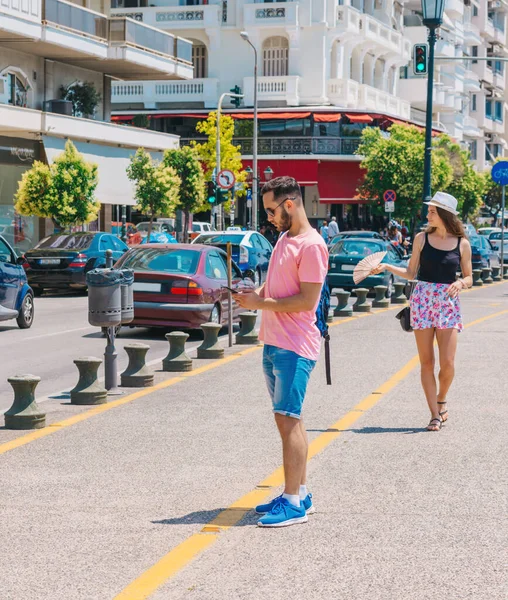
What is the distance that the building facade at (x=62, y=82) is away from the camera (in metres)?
37.8

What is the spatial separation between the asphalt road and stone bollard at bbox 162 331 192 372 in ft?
2.40

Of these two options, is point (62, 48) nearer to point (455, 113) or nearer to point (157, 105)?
point (157, 105)

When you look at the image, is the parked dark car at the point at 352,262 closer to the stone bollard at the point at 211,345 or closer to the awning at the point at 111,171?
the stone bollard at the point at 211,345

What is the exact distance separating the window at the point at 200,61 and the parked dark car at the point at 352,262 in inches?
1528

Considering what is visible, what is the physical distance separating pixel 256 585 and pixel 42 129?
34.3 m

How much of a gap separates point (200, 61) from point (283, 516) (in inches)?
2473

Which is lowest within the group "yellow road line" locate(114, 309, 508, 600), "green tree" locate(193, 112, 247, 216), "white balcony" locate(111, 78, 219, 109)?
"yellow road line" locate(114, 309, 508, 600)

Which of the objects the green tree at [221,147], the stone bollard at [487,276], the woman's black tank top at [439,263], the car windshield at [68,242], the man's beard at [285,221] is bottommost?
the stone bollard at [487,276]

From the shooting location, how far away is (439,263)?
32.7 ft

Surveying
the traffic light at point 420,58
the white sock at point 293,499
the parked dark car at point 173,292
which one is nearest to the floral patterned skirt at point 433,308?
the white sock at point 293,499

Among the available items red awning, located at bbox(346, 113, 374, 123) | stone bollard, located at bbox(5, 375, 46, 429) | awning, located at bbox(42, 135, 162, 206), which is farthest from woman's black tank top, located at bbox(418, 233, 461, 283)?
red awning, located at bbox(346, 113, 374, 123)

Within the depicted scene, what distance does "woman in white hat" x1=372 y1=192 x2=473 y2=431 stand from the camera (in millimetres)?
9898

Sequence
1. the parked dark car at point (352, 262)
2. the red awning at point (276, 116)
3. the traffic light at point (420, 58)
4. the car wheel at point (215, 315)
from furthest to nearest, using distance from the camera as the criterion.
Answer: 1. the red awning at point (276, 116)
2. the traffic light at point (420, 58)
3. the parked dark car at point (352, 262)
4. the car wheel at point (215, 315)

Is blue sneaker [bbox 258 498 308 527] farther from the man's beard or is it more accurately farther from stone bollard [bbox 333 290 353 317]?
stone bollard [bbox 333 290 353 317]
